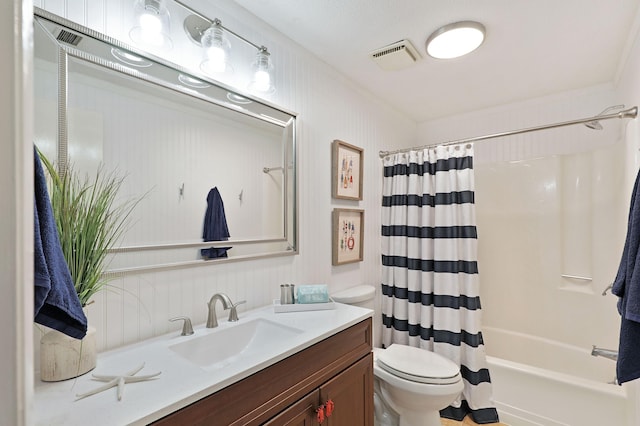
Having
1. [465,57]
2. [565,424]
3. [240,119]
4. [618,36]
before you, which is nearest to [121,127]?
[240,119]

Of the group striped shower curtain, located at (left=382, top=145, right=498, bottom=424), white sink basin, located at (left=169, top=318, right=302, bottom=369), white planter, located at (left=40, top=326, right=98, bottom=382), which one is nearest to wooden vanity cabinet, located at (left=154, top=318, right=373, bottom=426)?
white sink basin, located at (left=169, top=318, right=302, bottom=369)

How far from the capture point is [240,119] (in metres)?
1.47

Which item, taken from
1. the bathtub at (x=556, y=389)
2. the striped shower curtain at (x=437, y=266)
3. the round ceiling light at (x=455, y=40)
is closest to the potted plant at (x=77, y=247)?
the round ceiling light at (x=455, y=40)

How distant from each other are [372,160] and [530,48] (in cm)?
119

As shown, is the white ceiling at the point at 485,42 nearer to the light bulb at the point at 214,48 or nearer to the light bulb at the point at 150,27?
the light bulb at the point at 214,48

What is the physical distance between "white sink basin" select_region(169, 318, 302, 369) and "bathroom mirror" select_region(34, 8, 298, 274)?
30 centimetres

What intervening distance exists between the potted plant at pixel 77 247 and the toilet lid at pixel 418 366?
1431mm

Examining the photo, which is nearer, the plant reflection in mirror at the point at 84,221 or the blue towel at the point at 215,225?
the plant reflection in mirror at the point at 84,221

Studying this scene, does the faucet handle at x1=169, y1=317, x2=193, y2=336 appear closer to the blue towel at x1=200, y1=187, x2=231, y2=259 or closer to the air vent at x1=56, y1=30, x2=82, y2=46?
the blue towel at x1=200, y1=187, x2=231, y2=259

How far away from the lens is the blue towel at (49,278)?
54cm

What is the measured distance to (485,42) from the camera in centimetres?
172

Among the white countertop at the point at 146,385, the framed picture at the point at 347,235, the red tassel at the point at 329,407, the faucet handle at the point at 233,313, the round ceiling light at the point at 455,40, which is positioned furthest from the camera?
the framed picture at the point at 347,235

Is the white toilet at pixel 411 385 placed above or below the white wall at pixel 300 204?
below

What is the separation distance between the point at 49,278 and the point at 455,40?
197cm
